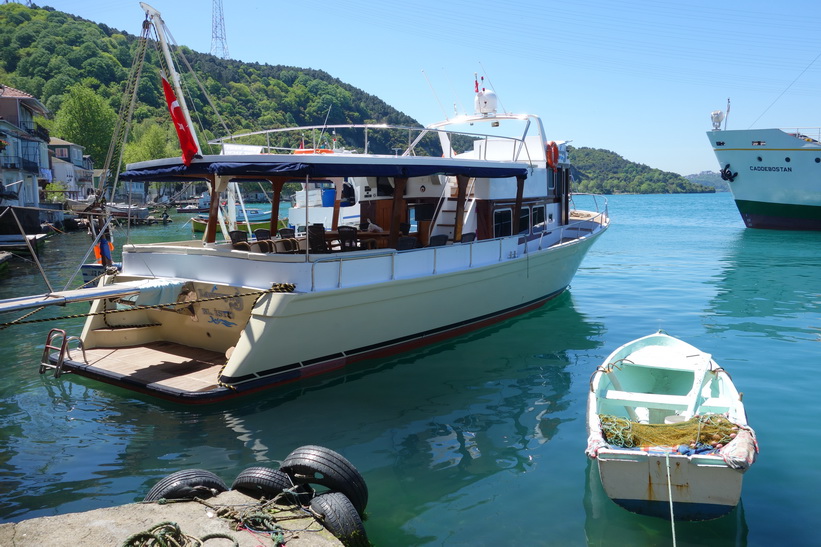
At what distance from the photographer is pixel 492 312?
13.7 meters

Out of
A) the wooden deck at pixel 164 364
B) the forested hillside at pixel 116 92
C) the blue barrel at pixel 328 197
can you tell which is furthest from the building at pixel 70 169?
the wooden deck at pixel 164 364

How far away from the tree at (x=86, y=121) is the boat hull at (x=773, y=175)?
69.7m

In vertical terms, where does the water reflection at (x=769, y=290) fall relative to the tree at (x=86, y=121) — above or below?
below

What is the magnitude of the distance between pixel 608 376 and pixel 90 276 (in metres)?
13.7

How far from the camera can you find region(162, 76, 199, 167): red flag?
9867mm

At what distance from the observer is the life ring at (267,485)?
19.7 feet

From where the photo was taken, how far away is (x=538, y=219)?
16.5 metres

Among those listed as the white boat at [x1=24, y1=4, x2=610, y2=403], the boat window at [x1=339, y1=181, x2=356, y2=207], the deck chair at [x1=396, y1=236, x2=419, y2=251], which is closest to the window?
the white boat at [x1=24, y1=4, x2=610, y2=403]

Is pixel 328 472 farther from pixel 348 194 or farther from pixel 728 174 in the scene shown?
pixel 728 174

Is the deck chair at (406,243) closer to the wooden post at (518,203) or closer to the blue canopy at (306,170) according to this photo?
the blue canopy at (306,170)

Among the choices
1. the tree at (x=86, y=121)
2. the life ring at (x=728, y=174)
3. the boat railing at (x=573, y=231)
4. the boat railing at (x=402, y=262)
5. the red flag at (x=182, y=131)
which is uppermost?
the tree at (x=86, y=121)

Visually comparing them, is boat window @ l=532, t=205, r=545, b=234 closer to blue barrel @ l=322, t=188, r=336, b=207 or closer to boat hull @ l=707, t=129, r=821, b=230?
blue barrel @ l=322, t=188, r=336, b=207

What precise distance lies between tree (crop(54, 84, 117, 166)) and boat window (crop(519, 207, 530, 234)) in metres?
75.4

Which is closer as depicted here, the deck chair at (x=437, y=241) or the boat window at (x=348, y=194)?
the deck chair at (x=437, y=241)
